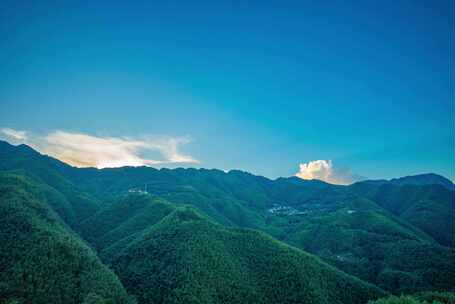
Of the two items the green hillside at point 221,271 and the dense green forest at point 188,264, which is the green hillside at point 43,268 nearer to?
the dense green forest at point 188,264

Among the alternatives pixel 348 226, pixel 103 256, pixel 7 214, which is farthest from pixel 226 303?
pixel 348 226

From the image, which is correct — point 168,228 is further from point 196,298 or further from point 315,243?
point 315,243

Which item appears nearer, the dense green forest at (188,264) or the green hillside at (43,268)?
the green hillside at (43,268)

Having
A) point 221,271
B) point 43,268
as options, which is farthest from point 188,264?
point 43,268

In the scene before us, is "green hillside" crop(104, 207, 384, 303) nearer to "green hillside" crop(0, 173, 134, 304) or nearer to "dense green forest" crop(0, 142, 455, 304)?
"dense green forest" crop(0, 142, 455, 304)

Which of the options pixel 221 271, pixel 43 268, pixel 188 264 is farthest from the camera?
pixel 221 271

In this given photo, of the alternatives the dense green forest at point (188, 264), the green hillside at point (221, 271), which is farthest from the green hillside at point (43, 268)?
the green hillside at point (221, 271)

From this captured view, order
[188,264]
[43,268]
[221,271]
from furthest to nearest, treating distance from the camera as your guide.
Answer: [221,271] → [188,264] → [43,268]

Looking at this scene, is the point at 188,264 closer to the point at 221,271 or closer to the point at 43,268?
the point at 221,271

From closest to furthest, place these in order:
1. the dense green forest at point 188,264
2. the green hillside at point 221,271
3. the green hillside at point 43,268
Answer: the green hillside at point 43,268 → the dense green forest at point 188,264 → the green hillside at point 221,271
